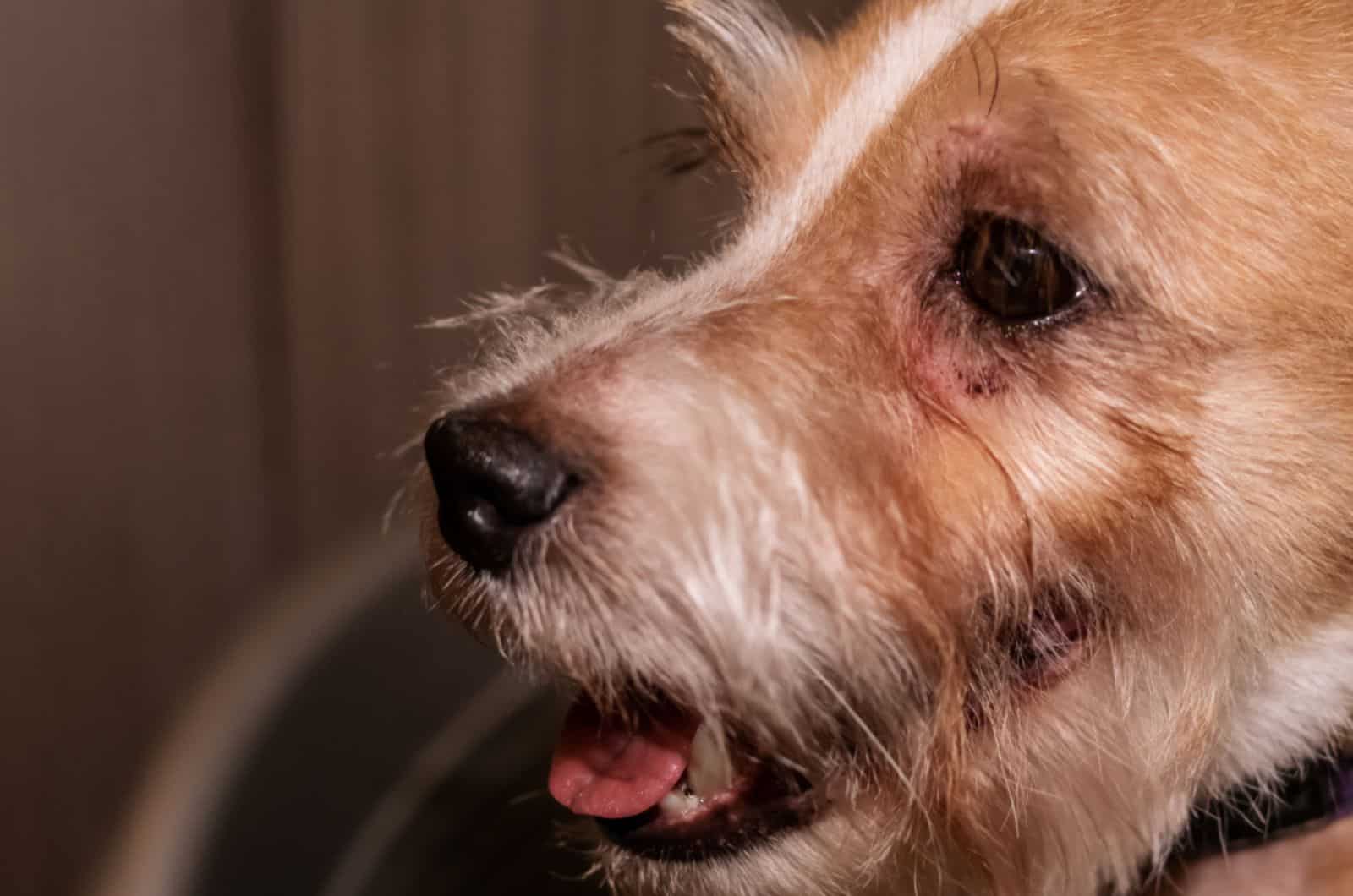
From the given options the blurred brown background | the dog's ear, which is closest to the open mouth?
the dog's ear

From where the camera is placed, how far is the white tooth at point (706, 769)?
43.0 inches

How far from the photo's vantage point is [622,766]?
112cm

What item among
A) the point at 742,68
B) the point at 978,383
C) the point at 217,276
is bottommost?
the point at 217,276

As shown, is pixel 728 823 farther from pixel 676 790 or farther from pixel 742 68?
pixel 742 68

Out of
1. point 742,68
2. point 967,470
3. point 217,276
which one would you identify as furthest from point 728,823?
point 217,276

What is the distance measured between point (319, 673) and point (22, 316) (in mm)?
667

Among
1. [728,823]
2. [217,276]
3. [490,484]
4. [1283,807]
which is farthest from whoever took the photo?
[217,276]

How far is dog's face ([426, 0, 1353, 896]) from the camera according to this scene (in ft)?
2.99

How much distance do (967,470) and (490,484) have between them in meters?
0.36

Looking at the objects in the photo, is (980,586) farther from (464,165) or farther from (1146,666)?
(464,165)

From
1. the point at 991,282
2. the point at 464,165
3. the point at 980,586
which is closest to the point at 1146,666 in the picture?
the point at 980,586

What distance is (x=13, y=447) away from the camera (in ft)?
6.24

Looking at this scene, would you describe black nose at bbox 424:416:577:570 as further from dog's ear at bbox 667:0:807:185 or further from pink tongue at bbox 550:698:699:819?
dog's ear at bbox 667:0:807:185

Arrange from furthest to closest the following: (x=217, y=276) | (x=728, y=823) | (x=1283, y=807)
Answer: (x=217, y=276) < (x=1283, y=807) < (x=728, y=823)
